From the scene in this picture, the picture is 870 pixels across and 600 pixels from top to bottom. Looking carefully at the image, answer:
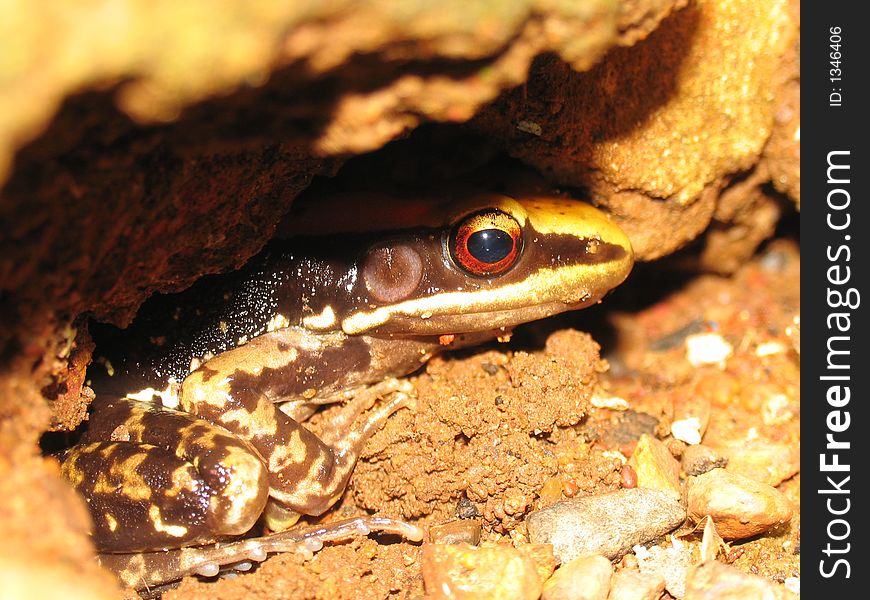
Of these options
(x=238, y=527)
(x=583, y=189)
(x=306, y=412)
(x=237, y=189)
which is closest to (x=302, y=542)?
(x=238, y=527)

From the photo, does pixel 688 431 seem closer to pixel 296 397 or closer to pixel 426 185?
pixel 426 185

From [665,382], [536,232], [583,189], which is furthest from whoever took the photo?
[665,382]

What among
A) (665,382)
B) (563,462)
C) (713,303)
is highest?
(713,303)

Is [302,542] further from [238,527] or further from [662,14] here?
[662,14]

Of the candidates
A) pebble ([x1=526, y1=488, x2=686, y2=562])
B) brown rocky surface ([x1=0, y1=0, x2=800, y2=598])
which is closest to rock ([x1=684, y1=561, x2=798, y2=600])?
pebble ([x1=526, y1=488, x2=686, y2=562])

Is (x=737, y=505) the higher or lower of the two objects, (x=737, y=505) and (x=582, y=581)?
the higher

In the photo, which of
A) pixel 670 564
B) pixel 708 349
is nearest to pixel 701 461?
pixel 670 564

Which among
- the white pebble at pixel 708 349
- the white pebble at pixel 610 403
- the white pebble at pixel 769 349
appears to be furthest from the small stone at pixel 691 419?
the white pebble at pixel 769 349
